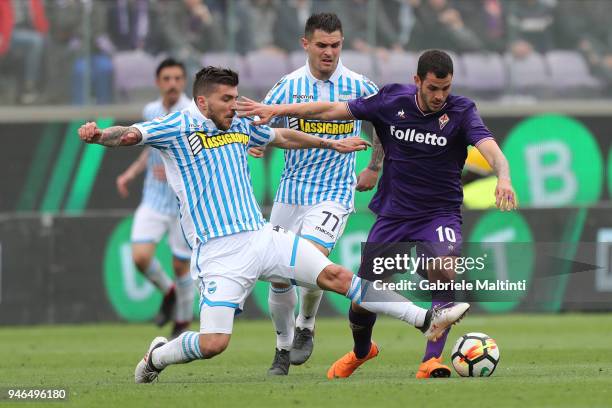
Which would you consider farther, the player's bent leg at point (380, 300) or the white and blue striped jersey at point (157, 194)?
the white and blue striped jersey at point (157, 194)

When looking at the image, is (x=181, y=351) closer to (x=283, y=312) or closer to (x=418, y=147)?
(x=283, y=312)

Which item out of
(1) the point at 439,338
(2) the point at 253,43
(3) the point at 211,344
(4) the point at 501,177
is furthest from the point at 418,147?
(2) the point at 253,43

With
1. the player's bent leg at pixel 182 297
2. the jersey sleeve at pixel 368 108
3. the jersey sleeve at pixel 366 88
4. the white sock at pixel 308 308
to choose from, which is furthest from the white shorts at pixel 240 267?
the player's bent leg at pixel 182 297

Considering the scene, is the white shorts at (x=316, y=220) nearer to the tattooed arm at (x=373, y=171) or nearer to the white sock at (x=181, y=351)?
the tattooed arm at (x=373, y=171)

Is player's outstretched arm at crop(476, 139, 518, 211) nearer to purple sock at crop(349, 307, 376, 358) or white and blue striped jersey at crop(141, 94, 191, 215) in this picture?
purple sock at crop(349, 307, 376, 358)

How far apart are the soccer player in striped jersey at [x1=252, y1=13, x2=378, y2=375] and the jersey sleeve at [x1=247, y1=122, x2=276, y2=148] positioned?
96 centimetres

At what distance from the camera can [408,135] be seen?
377 inches

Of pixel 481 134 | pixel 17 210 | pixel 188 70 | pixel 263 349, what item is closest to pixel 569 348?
pixel 263 349

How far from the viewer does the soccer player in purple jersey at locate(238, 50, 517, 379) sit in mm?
9367

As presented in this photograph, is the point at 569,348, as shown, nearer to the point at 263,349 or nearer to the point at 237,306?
the point at 263,349

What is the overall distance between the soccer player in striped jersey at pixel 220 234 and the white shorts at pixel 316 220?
1153 millimetres

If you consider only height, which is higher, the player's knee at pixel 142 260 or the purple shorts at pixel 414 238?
the purple shorts at pixel 414 238

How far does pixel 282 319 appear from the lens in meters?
10.2

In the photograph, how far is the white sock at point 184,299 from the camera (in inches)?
569
